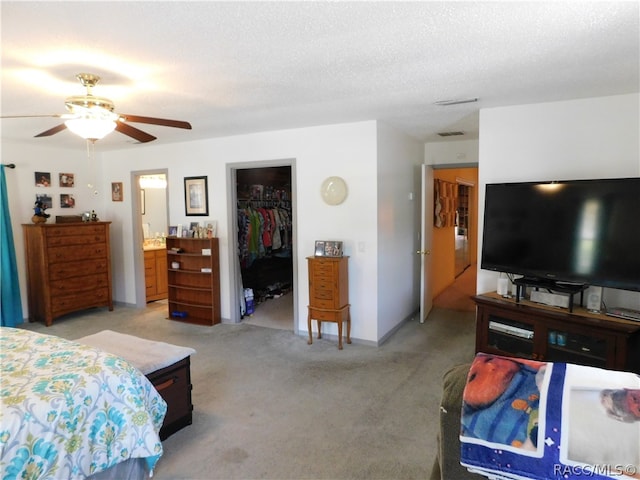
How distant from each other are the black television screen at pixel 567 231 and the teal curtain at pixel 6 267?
5.60 m

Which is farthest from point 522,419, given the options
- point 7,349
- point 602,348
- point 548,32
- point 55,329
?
point 55,329

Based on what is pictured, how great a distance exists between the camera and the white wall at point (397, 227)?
13.9 feet

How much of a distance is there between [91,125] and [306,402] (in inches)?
96.9

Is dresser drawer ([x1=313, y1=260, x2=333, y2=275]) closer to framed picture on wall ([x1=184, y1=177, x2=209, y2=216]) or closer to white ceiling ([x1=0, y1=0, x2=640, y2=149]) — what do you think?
white ceiling ([x1=0, y1=0, x2=640, y2=149])

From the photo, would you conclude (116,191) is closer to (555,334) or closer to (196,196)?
(196,196)

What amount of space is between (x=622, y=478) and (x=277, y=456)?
76.6 inches

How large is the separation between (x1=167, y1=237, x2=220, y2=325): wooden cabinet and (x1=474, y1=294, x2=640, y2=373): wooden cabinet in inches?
127

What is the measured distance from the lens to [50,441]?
1.58 m

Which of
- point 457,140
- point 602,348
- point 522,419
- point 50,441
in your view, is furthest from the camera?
point 457,140

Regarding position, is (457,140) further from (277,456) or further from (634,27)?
(277,456)

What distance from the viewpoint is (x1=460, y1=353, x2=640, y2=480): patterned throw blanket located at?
89 cm

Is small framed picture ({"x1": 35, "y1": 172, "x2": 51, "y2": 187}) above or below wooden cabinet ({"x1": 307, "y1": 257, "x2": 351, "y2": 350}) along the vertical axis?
above

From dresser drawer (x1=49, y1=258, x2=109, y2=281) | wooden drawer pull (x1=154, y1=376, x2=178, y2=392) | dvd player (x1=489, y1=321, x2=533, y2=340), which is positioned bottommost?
wooden drawer pull (x1=154, y1=376, x2=178, y2=392)

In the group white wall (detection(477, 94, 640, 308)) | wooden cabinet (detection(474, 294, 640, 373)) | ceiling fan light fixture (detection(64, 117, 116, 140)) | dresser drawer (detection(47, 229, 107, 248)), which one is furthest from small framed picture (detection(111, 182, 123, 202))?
wooden cabinet (detection(474, 294, 640, 373))
